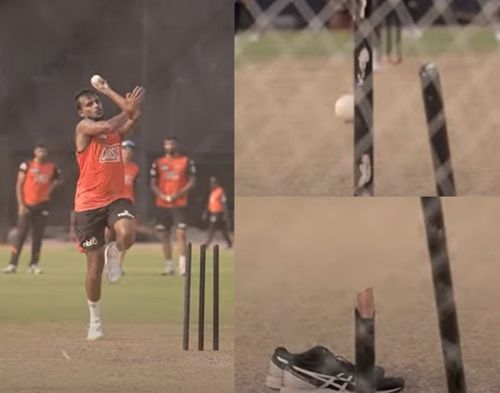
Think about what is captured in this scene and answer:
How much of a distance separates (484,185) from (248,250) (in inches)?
34.6

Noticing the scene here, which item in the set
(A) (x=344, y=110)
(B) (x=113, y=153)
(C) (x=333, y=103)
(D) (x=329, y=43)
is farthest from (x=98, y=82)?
(D) (x=329, y=43)

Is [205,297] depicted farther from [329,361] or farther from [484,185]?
[484,185]

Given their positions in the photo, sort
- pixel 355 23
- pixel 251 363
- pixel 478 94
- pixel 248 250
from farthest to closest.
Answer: pixel 478 94 → pixel 251 363 → pixel 248 250 → pixel 355 23

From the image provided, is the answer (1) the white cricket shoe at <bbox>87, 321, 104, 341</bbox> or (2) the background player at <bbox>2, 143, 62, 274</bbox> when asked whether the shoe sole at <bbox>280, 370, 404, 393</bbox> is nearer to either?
(1) the white cricket shoe at <bbox>87, 321, 104, 341</bbox>

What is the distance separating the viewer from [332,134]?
289 cm

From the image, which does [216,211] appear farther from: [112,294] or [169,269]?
[112,294]

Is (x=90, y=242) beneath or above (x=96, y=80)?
beneath

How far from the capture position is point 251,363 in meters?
2.35

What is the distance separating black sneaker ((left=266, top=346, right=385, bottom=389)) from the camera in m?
2.17

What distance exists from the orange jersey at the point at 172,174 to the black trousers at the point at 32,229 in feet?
0.66

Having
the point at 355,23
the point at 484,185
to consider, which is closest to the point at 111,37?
the point at 355,23

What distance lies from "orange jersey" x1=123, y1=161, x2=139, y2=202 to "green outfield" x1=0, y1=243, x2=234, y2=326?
9cm

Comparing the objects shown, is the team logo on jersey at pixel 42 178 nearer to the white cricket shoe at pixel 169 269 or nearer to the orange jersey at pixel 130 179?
the orange jersey at pixel 130 179

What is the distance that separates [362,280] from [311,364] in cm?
20
